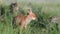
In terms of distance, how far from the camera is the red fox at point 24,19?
209 inches

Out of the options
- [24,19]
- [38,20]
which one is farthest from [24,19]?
[38,20]

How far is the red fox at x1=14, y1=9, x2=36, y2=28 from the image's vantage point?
531 cm

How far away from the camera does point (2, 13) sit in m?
5.66

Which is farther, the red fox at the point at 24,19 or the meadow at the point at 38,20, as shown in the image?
the red fox at the point at 24,19

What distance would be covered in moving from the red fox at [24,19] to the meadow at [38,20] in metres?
0.10

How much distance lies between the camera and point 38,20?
5473 millimetres

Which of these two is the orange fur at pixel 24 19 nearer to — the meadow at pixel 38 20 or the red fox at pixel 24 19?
the red fox at pixel 24 19

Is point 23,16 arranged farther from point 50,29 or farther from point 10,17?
point 50,29

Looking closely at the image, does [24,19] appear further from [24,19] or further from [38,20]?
[38,20]

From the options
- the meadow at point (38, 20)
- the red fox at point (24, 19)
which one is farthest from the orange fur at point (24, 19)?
the meadow at point (38, 20)

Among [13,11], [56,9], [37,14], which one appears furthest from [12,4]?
[56,9]

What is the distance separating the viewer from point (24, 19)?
5449 millimetres

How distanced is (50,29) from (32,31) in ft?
1.15

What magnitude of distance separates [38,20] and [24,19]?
0.29 metres
